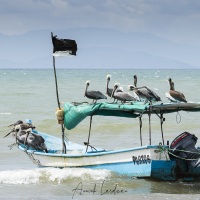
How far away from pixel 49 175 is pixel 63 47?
3.26m

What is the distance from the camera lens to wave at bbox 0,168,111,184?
672 inches

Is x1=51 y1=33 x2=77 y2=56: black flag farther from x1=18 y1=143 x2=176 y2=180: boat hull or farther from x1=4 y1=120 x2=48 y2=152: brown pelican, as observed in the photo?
x1=18 y1=143 x2=176 y2=180: boat hull

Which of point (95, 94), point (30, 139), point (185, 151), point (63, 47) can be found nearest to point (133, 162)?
point (185, 151)

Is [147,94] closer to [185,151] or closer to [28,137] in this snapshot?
[185,151]

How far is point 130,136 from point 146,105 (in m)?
10.9

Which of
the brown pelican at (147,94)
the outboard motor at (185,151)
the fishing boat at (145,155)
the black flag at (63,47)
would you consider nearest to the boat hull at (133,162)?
the fishing boat at (145,155)

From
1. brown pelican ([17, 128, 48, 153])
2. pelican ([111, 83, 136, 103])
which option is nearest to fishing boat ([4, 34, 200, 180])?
pelican ([111, 83, 136, 103])

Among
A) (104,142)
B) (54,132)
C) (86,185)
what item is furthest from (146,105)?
(54,132)

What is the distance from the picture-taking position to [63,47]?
58.4ft

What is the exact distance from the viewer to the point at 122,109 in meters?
16.7

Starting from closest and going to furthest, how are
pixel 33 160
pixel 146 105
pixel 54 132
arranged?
pixel 146 105 < pixel 33 160 < pixel 54 132

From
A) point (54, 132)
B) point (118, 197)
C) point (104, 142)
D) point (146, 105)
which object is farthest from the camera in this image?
point (54, 132)

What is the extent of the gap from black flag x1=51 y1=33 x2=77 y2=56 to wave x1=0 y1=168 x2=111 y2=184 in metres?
2.96

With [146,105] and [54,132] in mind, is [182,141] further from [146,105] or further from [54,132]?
[54,132]
